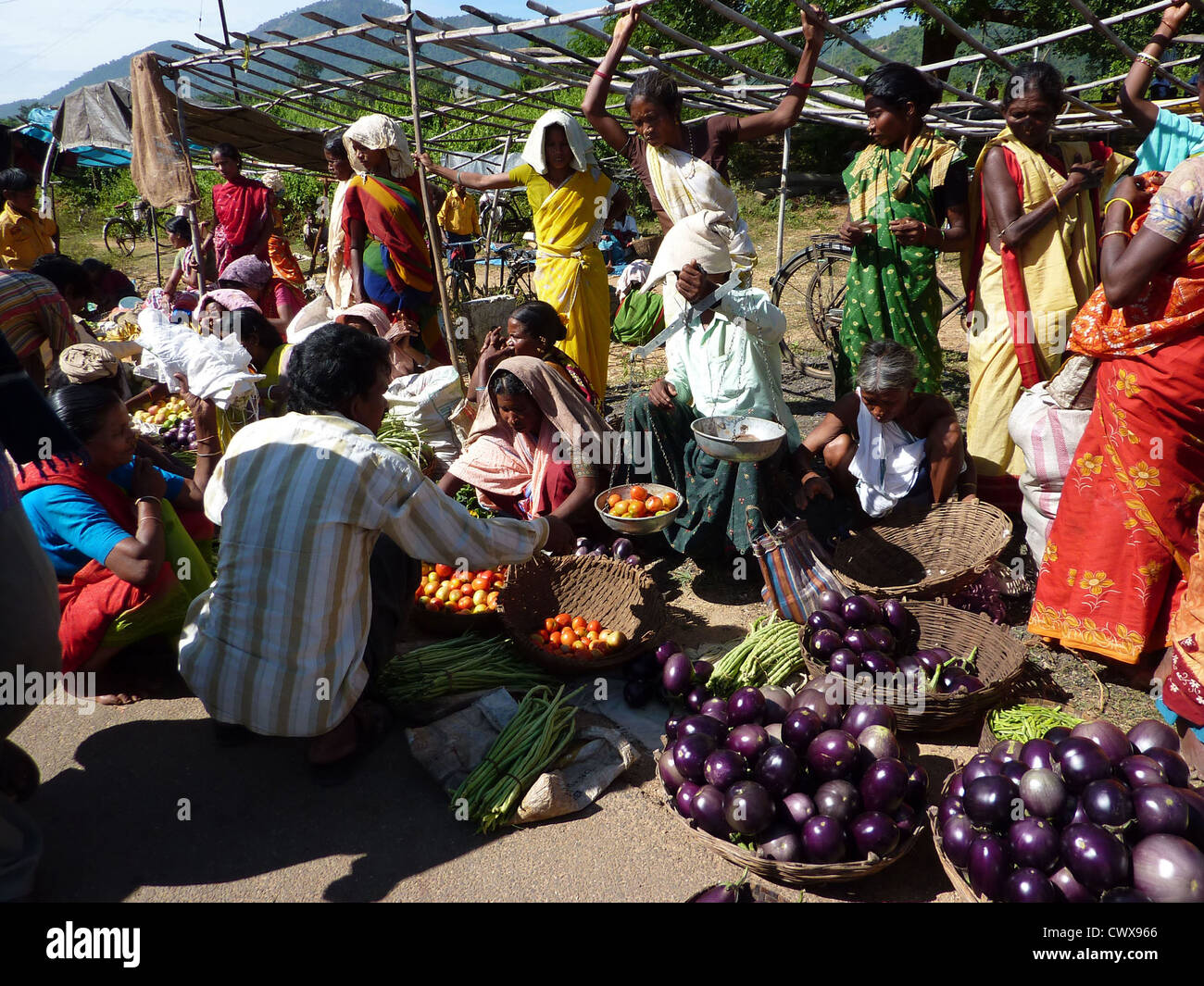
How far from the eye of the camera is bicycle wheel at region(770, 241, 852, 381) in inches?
280

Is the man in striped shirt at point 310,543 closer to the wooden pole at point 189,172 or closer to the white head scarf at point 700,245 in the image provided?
the white head scarf at point 700,245

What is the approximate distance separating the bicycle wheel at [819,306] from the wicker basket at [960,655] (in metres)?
3.64

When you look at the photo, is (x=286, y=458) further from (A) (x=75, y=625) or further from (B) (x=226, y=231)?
(B) (x=226, y=231)

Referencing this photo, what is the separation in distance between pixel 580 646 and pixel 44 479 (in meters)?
2.05

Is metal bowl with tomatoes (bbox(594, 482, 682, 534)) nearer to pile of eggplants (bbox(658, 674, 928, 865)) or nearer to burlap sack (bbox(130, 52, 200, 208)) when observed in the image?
pile of eggplants (bbox(658, 674, 928, 865))

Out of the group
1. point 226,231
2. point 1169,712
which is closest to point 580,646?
point 1169,712

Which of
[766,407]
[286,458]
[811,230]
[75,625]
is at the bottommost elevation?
[811,230]

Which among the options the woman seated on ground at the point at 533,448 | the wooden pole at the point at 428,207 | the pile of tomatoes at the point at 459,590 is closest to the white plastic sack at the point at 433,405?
the wooden pole at the point at 428,207

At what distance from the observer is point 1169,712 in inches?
119

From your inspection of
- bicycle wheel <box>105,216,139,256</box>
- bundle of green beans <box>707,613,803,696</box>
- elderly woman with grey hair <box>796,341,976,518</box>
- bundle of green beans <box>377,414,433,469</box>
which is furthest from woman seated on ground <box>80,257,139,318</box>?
bicycle wheel <box>105,216,139,256</box>

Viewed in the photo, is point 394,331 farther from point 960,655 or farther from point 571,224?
point 960,655

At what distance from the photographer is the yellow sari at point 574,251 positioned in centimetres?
526

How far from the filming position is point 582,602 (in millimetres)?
3879

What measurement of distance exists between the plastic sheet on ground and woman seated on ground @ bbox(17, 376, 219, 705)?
112 centimetres
